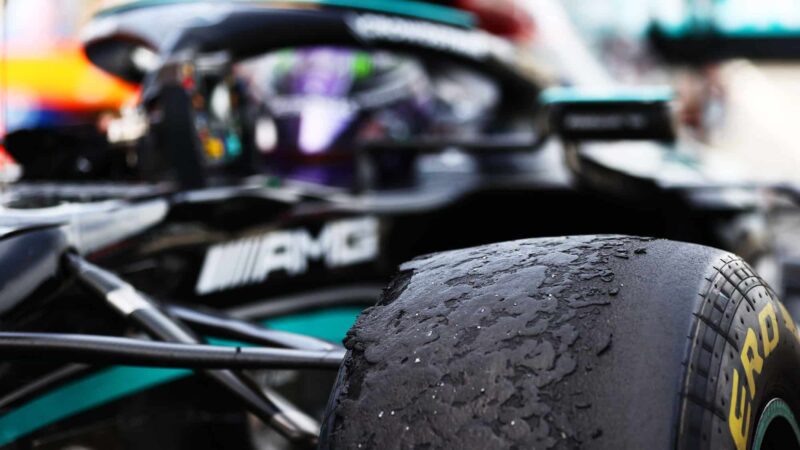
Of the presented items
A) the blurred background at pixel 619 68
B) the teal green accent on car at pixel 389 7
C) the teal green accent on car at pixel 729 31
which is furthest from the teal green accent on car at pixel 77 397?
the teal green accent on car at pixel 729 31

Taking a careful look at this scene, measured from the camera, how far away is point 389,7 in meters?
2.46

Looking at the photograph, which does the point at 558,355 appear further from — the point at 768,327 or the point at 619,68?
the point at 619,68

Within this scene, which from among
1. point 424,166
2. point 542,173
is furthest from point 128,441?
point 542,173

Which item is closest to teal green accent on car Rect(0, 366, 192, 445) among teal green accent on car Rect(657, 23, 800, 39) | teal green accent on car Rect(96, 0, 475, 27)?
teal green accent on car Rect(96, 0, 475, 27)

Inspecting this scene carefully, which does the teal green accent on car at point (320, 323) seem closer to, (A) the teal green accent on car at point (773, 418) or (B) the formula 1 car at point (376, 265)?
(B) the formula 1 car at point (376, 265)

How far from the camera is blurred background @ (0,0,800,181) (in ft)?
6.20

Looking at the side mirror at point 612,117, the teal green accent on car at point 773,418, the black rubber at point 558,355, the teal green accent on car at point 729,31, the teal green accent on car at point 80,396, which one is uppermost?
the black rubber at point 558,355

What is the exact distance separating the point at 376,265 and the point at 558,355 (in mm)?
1208

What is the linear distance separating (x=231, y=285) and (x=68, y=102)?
541 mm

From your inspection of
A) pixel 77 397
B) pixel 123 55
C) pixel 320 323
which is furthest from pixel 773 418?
pixel 123 55

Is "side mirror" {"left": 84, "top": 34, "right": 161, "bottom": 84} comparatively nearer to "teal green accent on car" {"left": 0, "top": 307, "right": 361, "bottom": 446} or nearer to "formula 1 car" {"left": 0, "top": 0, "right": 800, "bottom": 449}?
"formula 1 car" {"left": 0, "top": 0, "right": 800, "bottom": 449}

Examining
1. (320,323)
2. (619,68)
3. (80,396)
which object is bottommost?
(619,68)

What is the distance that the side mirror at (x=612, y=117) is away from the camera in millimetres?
2088

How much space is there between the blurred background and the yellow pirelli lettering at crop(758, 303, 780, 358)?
1.32 m
